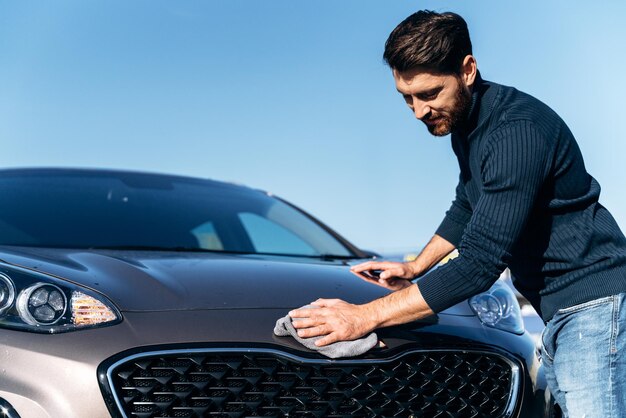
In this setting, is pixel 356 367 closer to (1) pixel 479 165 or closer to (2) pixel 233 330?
(2) pixel 233 330

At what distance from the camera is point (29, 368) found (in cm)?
218

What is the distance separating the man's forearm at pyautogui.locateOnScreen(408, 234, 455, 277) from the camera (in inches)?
126

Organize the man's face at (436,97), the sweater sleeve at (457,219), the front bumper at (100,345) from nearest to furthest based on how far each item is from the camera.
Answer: the front bumper at (100,345) < the man's face at (436,97) < the sweater sleeve at (457,219)

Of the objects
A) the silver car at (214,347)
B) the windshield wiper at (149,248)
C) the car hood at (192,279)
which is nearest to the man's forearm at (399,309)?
the silver car at (214,347)

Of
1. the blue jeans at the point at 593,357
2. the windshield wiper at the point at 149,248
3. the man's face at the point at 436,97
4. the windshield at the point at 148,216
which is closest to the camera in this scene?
the blue jeans at the point at 593,357

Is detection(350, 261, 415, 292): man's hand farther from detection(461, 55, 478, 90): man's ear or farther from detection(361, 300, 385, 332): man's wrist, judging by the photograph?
detection(461, 55, 478, 90): man's ear

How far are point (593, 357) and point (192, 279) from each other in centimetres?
133

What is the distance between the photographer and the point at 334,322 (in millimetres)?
2408

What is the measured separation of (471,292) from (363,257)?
5.65 ft

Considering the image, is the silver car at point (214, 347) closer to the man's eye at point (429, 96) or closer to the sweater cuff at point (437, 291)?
the sweater cuff at point (437, 291)

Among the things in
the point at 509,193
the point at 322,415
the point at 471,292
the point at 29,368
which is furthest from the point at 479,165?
the point at 29,368

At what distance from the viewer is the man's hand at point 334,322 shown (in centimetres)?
239

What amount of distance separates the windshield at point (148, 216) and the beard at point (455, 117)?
1.41 m

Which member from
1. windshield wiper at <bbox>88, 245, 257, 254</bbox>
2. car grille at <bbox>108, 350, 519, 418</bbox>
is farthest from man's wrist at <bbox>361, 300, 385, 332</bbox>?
windshield wiper at <bbox>88, 245, 257, 254</bbox>
